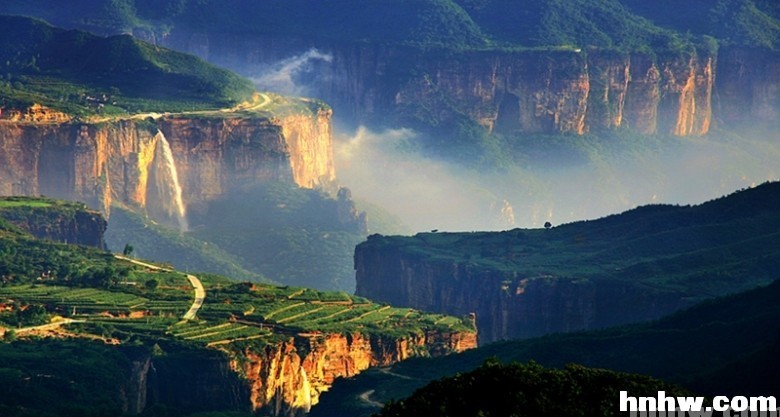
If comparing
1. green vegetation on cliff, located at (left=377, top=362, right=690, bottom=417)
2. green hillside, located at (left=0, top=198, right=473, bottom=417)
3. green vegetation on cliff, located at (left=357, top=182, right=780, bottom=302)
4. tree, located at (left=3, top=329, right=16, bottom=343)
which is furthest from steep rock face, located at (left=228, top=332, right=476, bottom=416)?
green vegetation on cliff, located at (left=377, top=362, right=690, bottom=417)

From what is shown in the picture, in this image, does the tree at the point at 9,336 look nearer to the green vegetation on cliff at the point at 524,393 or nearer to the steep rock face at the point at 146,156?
the green vegetation on cliff at the point at 524,393

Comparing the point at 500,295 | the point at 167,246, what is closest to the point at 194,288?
the point at 500,295

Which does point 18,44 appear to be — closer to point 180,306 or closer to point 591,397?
point 180,306

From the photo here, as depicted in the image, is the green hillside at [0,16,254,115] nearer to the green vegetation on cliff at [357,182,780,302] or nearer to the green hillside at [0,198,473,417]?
the green vegetation on cliff at [357,182,780,302]

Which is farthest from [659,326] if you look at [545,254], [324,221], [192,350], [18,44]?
[18,44]

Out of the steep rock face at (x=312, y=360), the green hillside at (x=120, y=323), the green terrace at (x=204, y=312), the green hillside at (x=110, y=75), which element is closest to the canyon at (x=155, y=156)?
the green hillside at (x=110, y=75)

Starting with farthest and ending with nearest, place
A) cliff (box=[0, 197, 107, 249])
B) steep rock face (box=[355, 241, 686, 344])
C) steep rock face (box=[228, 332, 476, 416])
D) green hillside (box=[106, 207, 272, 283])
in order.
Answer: green hillside (box=[106, 207, 272, 283]), cliff (box=[0, 197, 107, 249]), steep rock face (box=[355, 241, 686, 344]), steep rock face (box=[228, 332, 476, 416])
